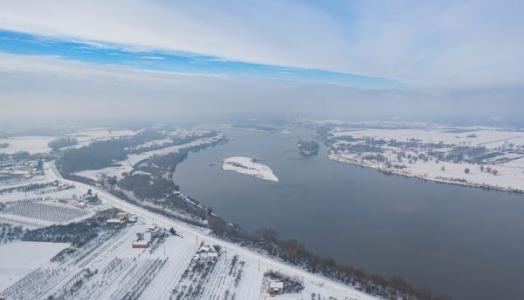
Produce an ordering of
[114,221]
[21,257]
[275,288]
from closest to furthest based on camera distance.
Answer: [275,288] → [21,257] → [114,221]

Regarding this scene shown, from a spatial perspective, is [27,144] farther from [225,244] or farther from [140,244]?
[225,244]

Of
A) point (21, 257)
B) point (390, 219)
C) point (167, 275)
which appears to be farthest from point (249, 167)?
point (21, 257)

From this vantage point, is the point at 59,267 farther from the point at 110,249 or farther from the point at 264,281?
the point at 264,281

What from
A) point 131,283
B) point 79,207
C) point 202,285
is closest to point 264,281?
point 202,285

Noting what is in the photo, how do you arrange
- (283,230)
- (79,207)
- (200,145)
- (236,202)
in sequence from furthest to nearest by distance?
(200,145)
(236,202)
(79,207)
(283,230)

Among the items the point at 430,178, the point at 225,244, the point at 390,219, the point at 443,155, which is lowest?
the point at 225,244

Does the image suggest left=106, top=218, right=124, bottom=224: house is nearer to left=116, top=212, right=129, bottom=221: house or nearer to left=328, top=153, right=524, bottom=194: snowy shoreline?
left=116, top=212, right=129, bottom=221: house

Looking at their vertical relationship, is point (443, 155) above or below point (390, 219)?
above
